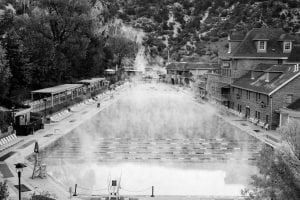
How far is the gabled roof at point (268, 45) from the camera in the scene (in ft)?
187

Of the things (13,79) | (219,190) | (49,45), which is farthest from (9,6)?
(219,190)

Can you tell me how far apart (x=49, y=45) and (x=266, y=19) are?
8134cm

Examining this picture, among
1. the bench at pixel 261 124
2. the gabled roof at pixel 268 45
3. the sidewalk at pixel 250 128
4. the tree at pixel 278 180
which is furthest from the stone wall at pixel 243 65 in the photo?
the tree at pixel 278 180

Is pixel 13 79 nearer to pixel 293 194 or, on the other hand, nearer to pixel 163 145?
pixel 163 145

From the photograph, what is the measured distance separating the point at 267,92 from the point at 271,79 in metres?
3.56

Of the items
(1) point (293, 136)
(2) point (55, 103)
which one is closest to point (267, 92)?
(2) point (55, 103)

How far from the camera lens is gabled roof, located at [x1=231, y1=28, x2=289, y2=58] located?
5688 cm

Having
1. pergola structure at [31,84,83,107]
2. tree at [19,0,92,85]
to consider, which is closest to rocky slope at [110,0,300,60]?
tree at [19,0,92,85]

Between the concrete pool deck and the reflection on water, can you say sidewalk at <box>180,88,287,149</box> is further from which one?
the reflection on water

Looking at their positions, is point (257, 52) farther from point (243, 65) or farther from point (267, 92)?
point (267, 92)

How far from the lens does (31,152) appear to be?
108 ft

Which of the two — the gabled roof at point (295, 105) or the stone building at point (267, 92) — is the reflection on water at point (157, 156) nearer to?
the stone building at point (267, 92)

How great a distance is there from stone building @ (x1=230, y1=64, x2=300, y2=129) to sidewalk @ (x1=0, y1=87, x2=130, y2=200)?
60.8ft

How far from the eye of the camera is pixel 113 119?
5219cm
